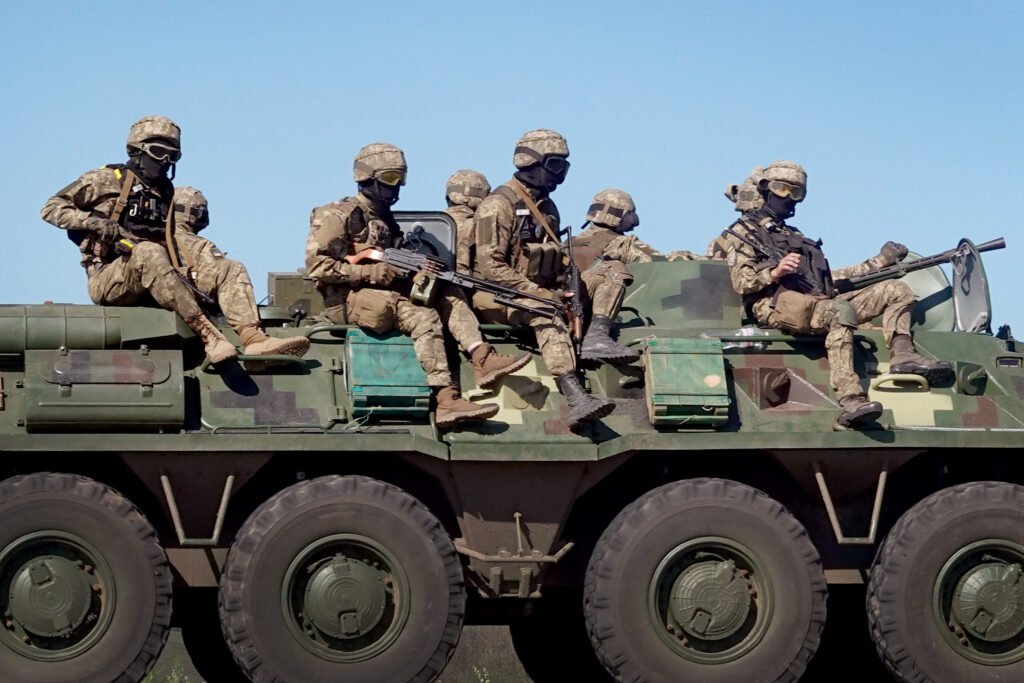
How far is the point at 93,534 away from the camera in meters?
11.1

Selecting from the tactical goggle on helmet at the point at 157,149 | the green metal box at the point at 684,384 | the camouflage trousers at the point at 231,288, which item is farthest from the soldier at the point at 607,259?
the tactical goggle on helmet at the point at 157,149

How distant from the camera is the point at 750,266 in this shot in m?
13.1

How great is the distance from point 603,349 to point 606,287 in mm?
698

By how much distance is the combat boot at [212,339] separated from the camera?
1161cm

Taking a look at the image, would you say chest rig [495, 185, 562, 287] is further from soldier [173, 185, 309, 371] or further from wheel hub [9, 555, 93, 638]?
wheel hub [9, 555, 93, 638]

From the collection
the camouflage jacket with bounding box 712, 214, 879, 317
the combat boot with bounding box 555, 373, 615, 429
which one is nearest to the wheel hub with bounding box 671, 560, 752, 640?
the combat boot with bounding box 555, 373, 615, 429

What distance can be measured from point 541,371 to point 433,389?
87 cm

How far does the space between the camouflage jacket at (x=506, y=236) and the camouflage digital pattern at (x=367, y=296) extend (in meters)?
0.40

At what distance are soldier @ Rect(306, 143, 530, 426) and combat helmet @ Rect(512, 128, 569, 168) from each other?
957mm

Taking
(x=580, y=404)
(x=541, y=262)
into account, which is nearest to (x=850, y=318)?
(x=580, y=404)

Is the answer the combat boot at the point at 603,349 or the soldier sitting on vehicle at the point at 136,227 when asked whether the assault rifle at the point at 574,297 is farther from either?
the soldier sitting on vehicle at the point at 136,227

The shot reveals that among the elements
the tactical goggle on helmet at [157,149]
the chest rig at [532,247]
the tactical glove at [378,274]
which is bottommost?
the tactical glove at [378,274]

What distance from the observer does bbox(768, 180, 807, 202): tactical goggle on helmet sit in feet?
44.3

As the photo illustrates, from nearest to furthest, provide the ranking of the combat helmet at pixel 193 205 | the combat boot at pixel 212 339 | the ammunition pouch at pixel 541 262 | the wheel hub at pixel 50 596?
the wheel hub at pixel 50 596
the combat boot at pixel 212 339
the ammunition pouch at pixel 541 262
the combat helmet at pixel 193 205
